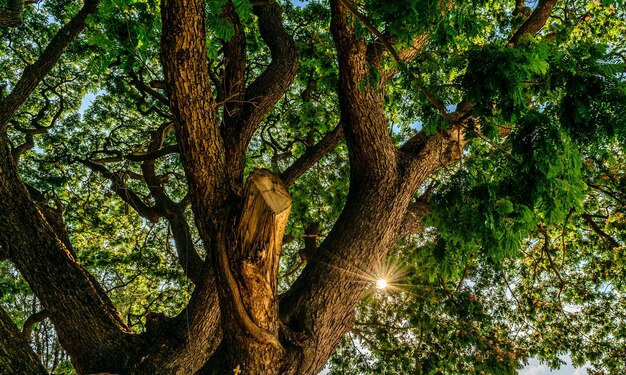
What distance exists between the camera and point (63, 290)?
3.10m

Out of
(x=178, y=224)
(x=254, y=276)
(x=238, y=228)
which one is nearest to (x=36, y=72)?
(x=178, y=224)

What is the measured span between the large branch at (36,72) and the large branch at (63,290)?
1387 mm

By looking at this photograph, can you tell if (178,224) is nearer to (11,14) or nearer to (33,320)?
(33,320)

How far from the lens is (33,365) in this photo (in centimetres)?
240

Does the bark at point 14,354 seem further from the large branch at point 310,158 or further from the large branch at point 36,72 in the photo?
the large branch at point 310,158

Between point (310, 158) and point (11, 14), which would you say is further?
point (310, 158)

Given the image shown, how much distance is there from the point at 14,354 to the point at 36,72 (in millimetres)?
3952

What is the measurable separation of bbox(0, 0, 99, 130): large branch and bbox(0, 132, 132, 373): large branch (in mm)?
1387

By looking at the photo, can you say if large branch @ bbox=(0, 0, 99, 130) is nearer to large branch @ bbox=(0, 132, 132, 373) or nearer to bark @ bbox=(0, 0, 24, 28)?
bark @ bbox=(0, 0, 24, 28)

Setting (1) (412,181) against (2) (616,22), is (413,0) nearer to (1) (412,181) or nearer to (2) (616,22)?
(1) (412,181)

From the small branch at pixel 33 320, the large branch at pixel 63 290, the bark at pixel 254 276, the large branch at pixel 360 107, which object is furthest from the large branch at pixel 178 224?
the large branch at pixel 360 107

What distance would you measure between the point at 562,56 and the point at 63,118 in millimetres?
10161

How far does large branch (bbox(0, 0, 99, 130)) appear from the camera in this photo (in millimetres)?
4277

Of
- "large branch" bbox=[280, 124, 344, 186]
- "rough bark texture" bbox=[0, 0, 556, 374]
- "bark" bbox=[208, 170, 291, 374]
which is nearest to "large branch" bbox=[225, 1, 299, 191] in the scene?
"rough bark texture" bbox=[0, 0, 556, 374]
